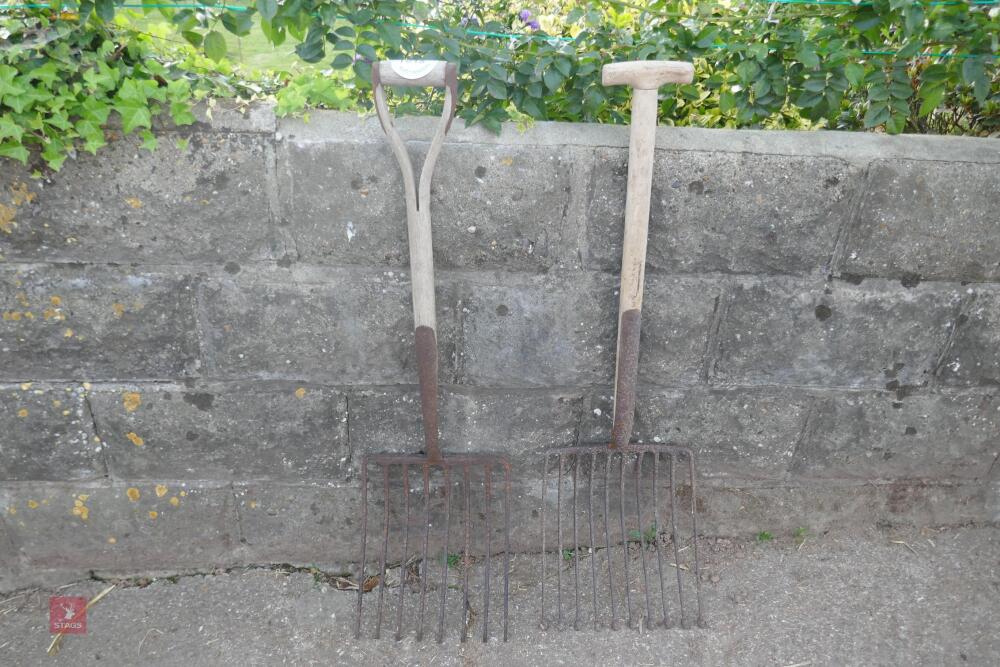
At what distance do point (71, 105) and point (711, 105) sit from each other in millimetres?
1615

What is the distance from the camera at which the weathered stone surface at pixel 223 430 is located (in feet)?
5.99

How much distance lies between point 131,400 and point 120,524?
0.44 m

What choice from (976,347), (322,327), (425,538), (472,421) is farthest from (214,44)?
(976,347)

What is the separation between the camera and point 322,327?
1.77 m

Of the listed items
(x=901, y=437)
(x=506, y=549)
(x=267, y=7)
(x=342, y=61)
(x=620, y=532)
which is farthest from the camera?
(x=620, y=532)

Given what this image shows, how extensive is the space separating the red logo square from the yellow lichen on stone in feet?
2.17

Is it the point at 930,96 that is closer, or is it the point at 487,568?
the point at 930,96

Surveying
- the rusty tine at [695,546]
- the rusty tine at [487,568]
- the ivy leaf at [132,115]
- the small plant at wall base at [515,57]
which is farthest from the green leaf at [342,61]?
the rusty tine at [695,546]

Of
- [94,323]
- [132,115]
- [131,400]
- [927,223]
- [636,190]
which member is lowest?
[131,400]

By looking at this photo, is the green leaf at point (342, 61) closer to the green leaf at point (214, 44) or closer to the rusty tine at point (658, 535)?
the green leaf at point (214, 44)

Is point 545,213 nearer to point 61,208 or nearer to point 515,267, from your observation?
point 515,267

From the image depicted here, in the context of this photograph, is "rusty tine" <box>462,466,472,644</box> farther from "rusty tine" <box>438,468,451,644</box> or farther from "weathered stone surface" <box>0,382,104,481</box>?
"weathered stone surface" <box>0,382,104,481</box>

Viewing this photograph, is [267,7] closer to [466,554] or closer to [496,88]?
[496,88]

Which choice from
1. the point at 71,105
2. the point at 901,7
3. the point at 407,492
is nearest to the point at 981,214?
the point at 901,7
